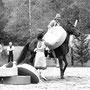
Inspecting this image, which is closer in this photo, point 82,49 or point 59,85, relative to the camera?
point 59,85

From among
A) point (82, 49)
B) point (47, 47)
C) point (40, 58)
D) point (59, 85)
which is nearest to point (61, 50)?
point (47, 47)

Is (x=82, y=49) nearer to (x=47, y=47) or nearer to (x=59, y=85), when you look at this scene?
(x=47, y=47)

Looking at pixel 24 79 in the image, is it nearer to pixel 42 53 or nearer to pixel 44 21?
pixel 42 53

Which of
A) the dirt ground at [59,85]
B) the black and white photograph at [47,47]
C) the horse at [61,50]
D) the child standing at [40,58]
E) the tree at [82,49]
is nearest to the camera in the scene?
the dirt ground at [59,85]

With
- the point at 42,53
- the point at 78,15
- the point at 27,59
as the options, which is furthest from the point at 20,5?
the point at 42,53

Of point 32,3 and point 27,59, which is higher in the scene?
point 32,3

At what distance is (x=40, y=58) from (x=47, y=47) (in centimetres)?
73

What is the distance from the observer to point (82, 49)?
107ft

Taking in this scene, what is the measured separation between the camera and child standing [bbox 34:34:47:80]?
664 inches

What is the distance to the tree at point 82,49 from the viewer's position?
3239 cm

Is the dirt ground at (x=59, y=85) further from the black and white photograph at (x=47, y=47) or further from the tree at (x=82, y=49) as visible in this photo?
the tree at (x=82, y=49)

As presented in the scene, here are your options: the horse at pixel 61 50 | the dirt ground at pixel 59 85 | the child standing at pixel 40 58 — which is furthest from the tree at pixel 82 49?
the child standing at pixel 40 58

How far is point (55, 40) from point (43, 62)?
1116mm

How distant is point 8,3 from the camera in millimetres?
41562
